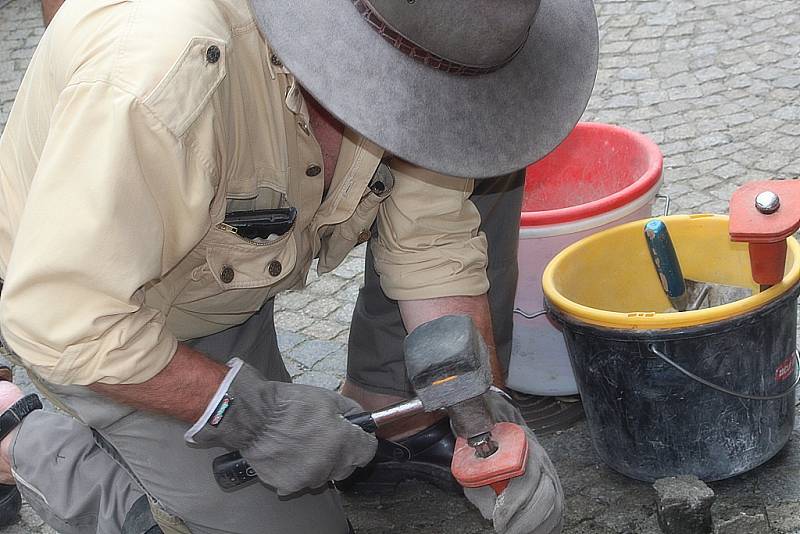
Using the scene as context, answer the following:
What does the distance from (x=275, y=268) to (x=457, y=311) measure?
43 cm

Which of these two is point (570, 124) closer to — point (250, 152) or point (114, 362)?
point (250, 152)

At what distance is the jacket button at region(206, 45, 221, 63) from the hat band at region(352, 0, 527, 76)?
0.88ft

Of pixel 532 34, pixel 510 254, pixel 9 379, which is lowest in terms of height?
pixel 9 379

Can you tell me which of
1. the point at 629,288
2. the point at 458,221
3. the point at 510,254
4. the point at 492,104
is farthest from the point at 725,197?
the point at 492,104

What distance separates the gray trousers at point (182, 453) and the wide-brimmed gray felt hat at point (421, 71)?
710mm

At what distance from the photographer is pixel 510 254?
9.30 ft

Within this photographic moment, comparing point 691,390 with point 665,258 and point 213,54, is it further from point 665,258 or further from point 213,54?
point 213,54

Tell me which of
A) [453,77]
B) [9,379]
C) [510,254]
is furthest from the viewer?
[9,379]

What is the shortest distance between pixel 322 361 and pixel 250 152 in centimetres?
165

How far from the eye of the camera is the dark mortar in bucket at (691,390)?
2.47 m

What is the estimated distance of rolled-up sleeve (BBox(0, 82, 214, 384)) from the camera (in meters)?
1.79

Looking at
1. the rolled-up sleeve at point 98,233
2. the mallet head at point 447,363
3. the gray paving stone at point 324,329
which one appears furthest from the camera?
the gray paving stone at point 324,329

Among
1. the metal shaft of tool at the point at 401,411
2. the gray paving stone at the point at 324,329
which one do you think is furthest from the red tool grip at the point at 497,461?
the gray paving stone at the point at 324,329

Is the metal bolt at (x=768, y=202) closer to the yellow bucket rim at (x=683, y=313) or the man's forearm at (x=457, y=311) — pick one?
the yellow bucket rim at (x=683, y=313)
